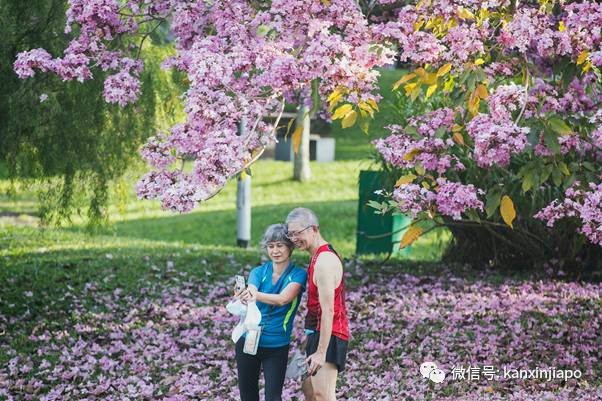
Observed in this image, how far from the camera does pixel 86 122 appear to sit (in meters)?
9.13

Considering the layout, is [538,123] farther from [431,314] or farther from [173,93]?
[173,93]

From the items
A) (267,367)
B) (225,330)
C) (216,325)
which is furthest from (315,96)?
(216,325)

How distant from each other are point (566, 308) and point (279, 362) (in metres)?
4.30

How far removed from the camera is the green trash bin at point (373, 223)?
11.1 meters

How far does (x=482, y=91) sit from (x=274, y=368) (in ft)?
6.47

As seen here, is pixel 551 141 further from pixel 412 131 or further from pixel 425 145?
pixel 412 131

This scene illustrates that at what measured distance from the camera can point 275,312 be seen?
4.79 meters

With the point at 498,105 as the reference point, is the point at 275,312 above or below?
below

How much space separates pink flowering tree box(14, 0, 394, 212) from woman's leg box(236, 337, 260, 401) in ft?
3.07

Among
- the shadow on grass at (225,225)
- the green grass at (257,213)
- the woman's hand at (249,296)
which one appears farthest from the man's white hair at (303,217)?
the shadow on grass at (225,225)

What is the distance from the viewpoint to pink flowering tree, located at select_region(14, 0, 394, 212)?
5555mm

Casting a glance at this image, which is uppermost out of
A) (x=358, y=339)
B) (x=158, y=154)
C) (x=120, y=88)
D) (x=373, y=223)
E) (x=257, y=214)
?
(x=120, y=88)

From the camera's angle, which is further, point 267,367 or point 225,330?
point 225,330

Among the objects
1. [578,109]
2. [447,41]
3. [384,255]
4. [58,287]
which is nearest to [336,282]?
[447,41]
